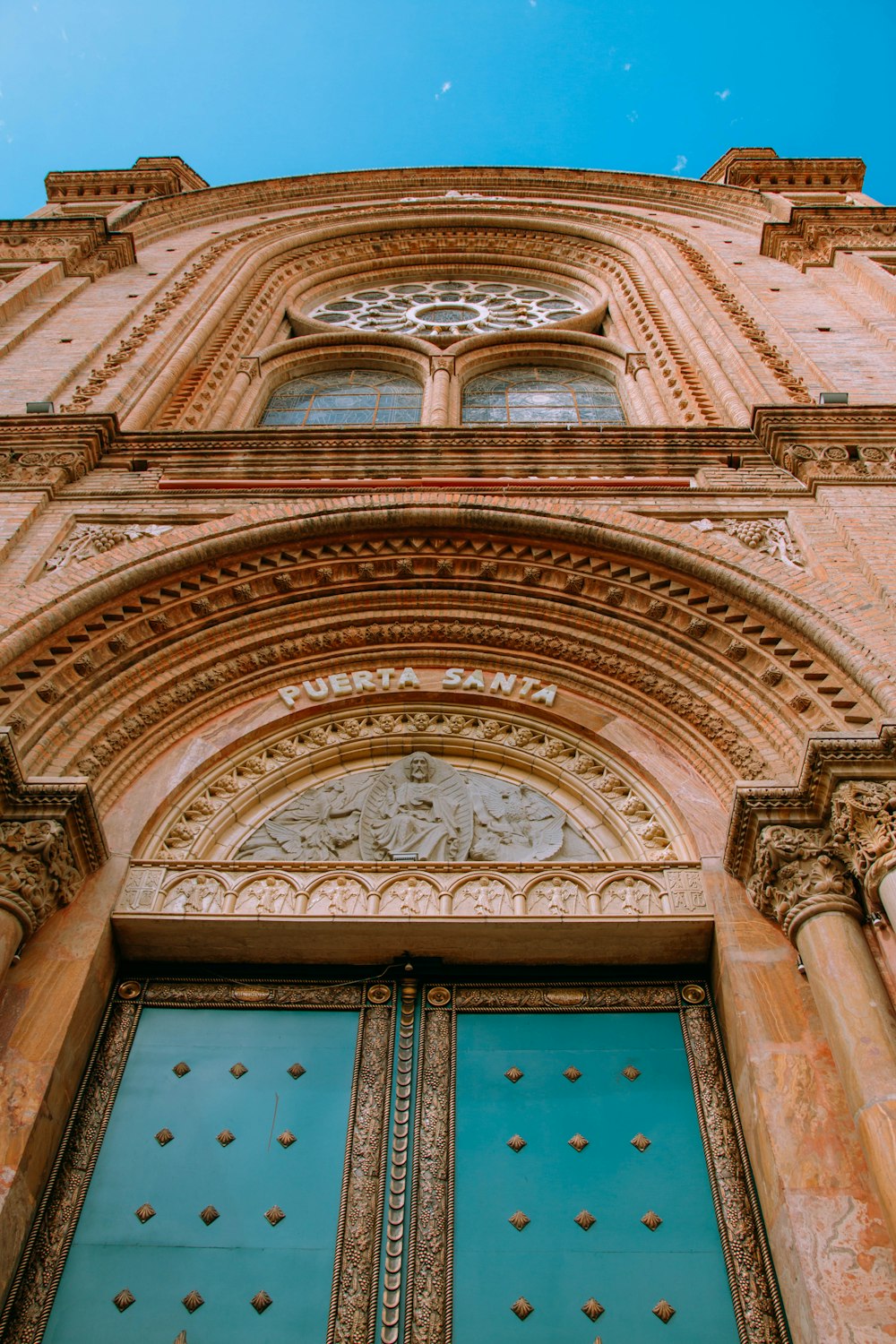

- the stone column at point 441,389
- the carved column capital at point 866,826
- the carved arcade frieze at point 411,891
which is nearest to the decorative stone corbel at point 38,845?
the carved arcade frieze at point 411,891

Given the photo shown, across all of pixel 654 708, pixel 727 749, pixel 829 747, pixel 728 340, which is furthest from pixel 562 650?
pixel 728 340

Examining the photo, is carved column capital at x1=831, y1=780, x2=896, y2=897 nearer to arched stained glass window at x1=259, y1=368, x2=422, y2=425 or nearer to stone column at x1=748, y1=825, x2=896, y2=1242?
→ stone column at x1=748, y1=825, x2=896, y2=1242

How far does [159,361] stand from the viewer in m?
12.5

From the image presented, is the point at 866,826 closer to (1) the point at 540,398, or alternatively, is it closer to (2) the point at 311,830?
(2) the point at 311,830

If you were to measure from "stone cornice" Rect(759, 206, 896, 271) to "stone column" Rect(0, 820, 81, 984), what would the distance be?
13456mm

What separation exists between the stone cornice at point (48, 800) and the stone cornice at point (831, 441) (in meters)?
6.58

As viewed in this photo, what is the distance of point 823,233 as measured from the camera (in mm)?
15500

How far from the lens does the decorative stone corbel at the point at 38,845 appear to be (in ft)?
19.4

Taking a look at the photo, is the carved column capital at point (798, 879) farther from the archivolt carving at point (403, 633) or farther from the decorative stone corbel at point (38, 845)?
the decorative stone corbel at point (38, 845)

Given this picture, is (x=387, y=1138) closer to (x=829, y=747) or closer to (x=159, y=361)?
(x=829, y=747)

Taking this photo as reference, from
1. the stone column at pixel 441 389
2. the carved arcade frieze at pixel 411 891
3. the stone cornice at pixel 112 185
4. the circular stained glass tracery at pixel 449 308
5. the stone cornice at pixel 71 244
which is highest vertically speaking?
the stone cornice at pixel 112 185

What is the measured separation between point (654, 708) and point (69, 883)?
13.8 ft

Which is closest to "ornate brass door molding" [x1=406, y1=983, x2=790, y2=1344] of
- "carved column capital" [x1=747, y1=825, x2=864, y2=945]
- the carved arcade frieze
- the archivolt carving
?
the carved arcade frieze

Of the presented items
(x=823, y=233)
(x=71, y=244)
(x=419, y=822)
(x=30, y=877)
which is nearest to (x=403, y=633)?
(x=419, y=822)
